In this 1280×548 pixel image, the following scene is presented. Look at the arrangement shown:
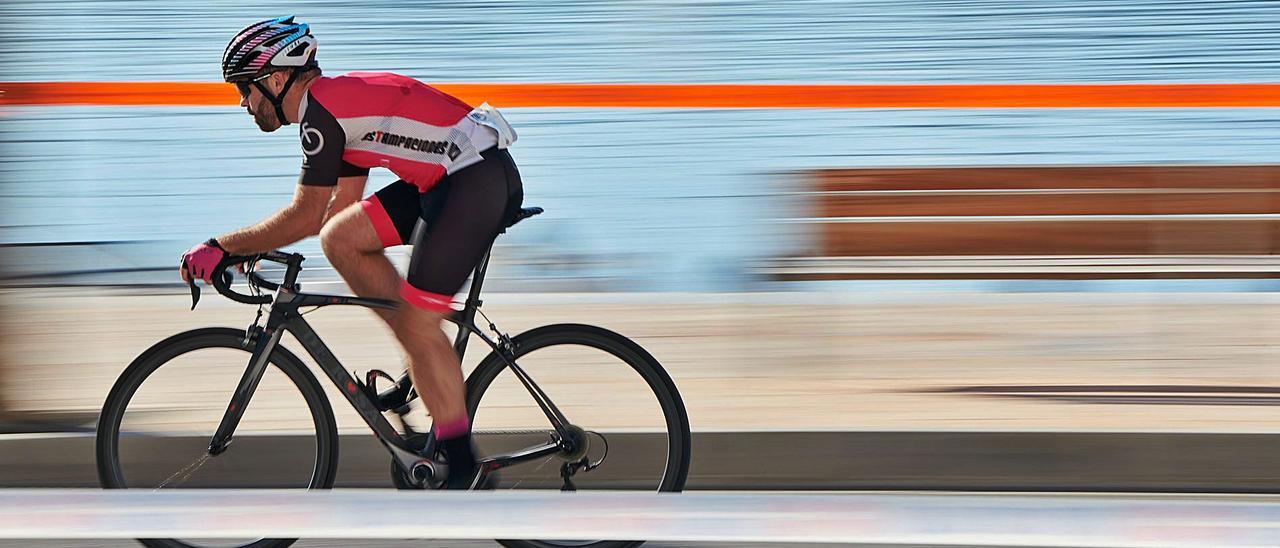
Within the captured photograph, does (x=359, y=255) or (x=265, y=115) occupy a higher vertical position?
(x=265, y=115)

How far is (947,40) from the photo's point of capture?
6.02 m

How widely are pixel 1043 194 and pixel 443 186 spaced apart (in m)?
→ 2.65

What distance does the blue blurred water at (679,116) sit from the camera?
5.79 metres

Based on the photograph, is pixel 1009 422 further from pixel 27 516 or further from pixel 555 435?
pixel 27 516

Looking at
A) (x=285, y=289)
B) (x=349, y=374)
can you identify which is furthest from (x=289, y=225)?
(x=349, y=374)

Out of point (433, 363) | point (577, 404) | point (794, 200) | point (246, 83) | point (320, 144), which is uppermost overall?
point (246, 83)

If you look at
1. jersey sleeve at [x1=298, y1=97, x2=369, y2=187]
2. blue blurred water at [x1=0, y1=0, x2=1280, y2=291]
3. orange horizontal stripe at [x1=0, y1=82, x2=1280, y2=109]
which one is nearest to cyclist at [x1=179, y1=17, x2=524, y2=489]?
jersey sleeve at [x1=298, y1=97, x2=369, y2=187]

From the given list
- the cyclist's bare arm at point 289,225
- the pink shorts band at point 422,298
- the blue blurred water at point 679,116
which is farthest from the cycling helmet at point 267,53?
the blue blurred water at point 679,116

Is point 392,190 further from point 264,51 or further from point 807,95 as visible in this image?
point 807,95

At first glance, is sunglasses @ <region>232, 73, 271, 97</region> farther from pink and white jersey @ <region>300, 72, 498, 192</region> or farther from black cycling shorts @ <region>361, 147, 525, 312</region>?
black cycling shorts @ <region>361, 147, 525, 312</region>

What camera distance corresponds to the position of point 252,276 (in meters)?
3.88

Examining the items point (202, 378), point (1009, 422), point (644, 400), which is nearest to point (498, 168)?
point (644, 400)

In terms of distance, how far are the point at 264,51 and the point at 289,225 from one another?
0.41 m

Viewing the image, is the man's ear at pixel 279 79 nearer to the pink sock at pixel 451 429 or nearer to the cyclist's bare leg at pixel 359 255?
the cyclist's bare leg at pixel 359 255
